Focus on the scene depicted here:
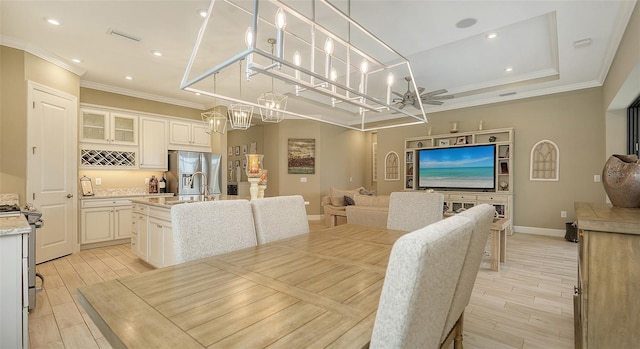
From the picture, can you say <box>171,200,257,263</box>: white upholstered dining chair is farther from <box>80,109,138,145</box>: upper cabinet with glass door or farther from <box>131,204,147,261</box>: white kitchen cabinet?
<box>80,109,138,145</box>: upper cabinet with glass door

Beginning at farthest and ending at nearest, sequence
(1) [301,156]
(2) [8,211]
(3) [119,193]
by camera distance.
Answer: (1) [301,156]
(3) [119,193]
(2) [8,211]

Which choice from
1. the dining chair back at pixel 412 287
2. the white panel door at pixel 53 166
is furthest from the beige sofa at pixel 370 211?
the white panel door at pixel 53 166

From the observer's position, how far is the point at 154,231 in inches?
128

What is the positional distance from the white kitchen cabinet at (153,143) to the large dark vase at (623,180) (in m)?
5.97

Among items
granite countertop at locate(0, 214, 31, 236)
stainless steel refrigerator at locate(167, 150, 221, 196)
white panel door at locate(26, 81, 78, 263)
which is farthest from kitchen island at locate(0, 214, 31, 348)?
stainless steel refrigerator at locate(167, 150, 221, 196)

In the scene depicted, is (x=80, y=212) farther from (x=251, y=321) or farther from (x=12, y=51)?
(x=251, y=321)

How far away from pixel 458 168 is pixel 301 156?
12.4 feet

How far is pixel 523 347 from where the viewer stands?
1912 mm

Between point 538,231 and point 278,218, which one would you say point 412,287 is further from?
point 538,231

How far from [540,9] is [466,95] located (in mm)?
3184

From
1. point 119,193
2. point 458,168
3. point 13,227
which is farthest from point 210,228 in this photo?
point 458,168

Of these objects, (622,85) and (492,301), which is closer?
(492,301)

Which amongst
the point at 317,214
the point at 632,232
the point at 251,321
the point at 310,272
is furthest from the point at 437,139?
the point at 251,321

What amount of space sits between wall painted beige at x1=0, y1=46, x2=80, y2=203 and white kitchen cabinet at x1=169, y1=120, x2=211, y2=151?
2.10 metres
